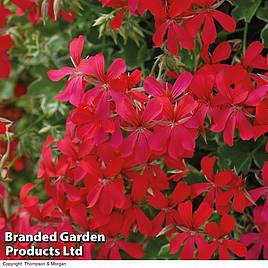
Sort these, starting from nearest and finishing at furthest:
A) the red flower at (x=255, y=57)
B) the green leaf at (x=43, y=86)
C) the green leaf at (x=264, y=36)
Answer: the red flower at (x=255, y=57) → the green leaf at (x=264, y=36) → the green leaf at (x=43, y=86)

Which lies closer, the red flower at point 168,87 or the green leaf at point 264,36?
the red flower at point 168,87

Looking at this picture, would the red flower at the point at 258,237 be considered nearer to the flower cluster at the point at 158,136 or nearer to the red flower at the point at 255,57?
the flower cluster at the point at 158,136

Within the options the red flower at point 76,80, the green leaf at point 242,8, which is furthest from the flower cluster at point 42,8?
the green leaf at point 242,8

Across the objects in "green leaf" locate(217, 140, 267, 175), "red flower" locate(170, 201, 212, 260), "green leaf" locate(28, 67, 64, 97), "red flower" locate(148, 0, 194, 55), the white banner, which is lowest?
the white banner

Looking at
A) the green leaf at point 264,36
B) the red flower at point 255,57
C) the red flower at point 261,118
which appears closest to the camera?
the red flower at point 261,118

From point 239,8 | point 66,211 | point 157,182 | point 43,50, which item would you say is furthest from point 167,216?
point 43,50

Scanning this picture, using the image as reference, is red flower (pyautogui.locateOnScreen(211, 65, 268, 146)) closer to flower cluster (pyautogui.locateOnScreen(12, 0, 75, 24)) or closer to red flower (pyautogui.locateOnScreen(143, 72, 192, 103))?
red flower (pyautogui.locateOnScreen(143, 72, 192, 103))

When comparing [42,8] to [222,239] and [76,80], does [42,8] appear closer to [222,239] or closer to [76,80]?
[76,80]

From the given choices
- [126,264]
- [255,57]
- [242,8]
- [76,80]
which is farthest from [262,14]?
[126,264]

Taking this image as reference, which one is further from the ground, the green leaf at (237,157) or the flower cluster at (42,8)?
the flower cluster at (42,8)

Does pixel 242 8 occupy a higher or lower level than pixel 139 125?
higher

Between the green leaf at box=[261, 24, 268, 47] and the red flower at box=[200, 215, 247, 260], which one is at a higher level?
the green leaf at box=[261, 24, 268, 47]

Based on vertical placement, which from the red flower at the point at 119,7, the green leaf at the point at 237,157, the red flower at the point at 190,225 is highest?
→ the red flower at the point at 119,7

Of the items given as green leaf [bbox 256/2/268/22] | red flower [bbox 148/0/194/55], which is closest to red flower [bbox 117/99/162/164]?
red flower [bbox 148/0/194/55]
